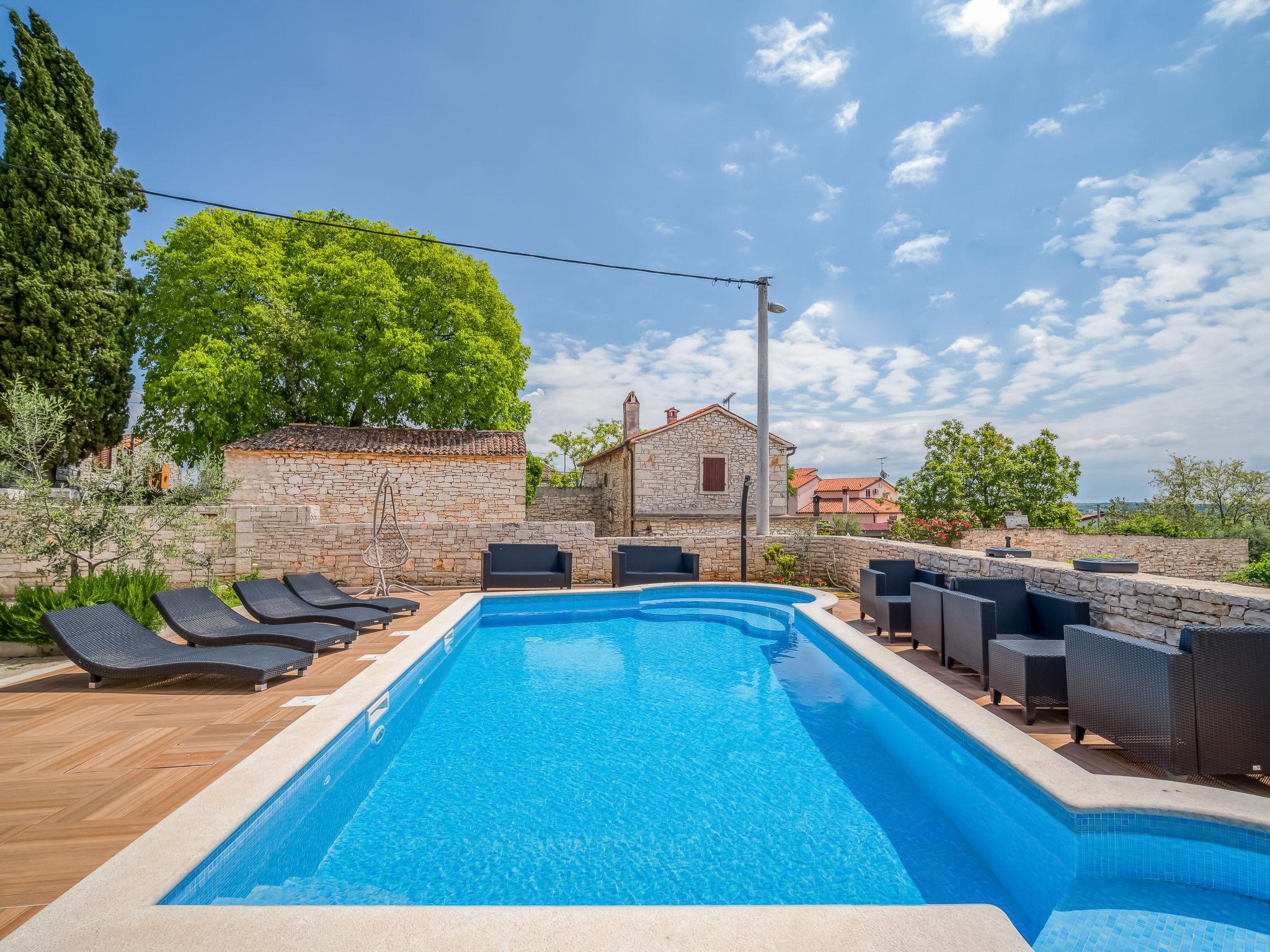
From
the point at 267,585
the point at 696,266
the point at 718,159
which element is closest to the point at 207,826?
the point at 267,585

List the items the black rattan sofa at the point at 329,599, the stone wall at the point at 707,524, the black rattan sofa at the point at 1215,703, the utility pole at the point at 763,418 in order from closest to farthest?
the black rattan sofa at the point at 1215,703
the black rattan sofa at the point at 329,599
the utility pole at the point at 763,418
the stone wall at the point at 707,524

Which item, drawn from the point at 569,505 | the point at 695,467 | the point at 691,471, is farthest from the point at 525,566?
the point at 569,505

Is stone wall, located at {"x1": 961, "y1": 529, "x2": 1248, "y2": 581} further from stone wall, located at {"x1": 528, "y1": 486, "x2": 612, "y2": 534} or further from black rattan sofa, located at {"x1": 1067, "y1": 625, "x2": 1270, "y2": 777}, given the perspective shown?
black rattan sofa, located at {"x1": 1067, "y1": 625, "x2": 1270, "y2": 777}

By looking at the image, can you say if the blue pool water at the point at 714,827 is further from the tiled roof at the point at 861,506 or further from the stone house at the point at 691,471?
the tiled roof at the point at 861,506

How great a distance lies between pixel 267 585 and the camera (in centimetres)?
653


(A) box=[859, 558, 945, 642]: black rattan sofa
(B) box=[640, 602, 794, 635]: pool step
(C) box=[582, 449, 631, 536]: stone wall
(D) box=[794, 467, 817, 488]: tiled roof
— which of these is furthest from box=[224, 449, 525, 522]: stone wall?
(D) box=[794, 467, 817, 488]: tiled roof

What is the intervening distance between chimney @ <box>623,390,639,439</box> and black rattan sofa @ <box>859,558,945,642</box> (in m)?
15.2

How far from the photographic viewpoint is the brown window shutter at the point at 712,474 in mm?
20953

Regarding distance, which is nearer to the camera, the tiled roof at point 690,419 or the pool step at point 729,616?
the pool step at point 729,616

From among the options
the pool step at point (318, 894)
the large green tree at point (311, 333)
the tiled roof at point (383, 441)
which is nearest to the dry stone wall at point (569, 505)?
the large green tree at point (311, 333)

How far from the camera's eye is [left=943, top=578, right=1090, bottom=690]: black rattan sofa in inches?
168

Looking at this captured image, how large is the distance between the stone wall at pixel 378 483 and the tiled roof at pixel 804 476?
103 ft

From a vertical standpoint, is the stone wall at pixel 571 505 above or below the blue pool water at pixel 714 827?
above

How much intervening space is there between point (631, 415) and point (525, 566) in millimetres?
12614
